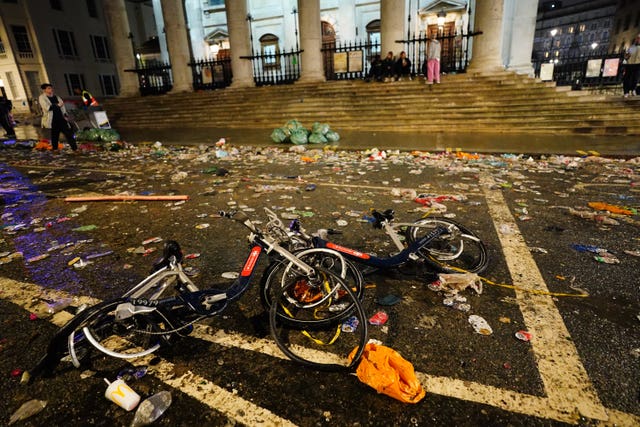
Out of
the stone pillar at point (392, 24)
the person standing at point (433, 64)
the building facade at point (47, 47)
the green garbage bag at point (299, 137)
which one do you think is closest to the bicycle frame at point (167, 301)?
the green garbage bag at point (299, 137)

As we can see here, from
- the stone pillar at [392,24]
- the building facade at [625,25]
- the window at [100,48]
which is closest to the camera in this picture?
the stone pillar at [392,24]

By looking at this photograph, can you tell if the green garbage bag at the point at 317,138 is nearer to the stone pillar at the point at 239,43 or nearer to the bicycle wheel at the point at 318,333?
the bicycle wheel at the point at 318,333

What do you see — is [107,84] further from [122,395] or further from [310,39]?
[122,395]

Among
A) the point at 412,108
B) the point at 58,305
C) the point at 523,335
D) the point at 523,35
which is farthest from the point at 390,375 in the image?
the point at 523,35

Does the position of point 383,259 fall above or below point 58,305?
above

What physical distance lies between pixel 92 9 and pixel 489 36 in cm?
4035

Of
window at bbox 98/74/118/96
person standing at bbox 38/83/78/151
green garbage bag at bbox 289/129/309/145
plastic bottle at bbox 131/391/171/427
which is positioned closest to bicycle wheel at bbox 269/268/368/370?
plastic bottle at bbox 131/391/171/427

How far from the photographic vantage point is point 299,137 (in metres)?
10.5

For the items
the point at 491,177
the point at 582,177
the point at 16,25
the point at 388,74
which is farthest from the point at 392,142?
the point at 16,25

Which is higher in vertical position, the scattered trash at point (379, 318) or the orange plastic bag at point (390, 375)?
the orange plastic bag at point (390, 375)

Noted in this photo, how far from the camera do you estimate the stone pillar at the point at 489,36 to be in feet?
Answer: 45.0

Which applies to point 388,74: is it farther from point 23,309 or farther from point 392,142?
point 23,309

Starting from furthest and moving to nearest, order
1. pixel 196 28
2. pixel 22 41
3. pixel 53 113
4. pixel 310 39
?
pixel 22 41 → pixel 196 28 → pixel 310 39 → pixel 53 113

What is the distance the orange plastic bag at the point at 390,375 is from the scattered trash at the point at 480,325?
0.70 m
